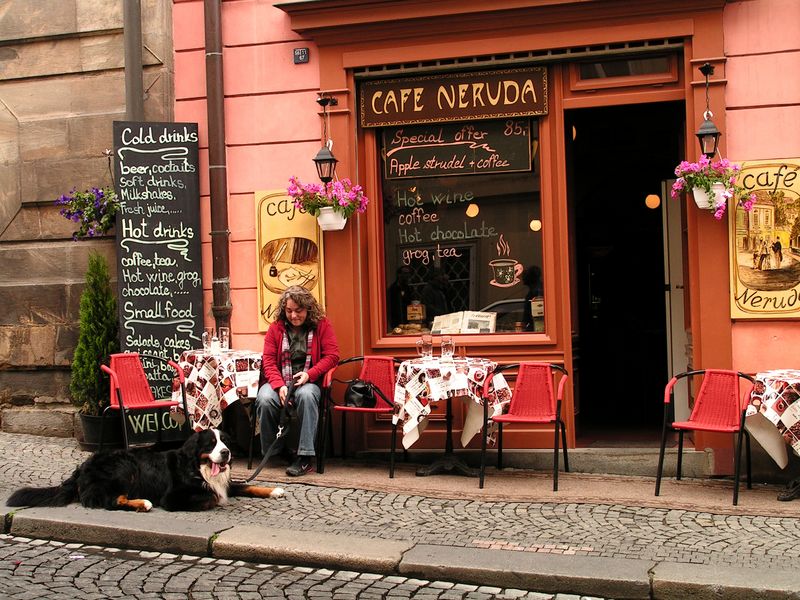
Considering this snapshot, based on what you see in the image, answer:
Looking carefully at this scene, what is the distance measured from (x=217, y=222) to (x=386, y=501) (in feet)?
10.5

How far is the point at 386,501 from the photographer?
7039 millimetres

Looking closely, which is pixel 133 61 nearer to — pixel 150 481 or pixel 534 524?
pixel 150 481

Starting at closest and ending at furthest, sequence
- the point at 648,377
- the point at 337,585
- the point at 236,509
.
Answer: the point at 337,585
the point at 236,509
the point at 648,377

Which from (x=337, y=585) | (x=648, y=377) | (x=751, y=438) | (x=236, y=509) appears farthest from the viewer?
(x=648, y=377)

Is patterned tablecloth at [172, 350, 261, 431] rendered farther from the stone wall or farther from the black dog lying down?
the stone wall

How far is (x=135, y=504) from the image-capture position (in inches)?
259

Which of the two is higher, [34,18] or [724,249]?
[34,18]

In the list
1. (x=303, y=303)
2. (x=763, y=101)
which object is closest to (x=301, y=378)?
(x=303, y=303)

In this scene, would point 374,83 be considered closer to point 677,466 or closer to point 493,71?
point 493,71

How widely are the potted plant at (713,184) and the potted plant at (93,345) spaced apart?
5190 millimetres

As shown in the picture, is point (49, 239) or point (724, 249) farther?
point (49, 239)

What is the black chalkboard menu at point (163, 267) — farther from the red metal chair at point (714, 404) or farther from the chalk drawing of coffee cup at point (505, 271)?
the red metal chair at point (714, 404)

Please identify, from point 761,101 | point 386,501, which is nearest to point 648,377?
point 761,101

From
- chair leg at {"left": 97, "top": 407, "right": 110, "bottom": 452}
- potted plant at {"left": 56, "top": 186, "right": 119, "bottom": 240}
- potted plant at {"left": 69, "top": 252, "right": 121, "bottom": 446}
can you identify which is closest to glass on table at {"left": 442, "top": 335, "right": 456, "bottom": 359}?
chair leg at {"left": 97, "top": 407, "right": 110, "bottom": 452}
